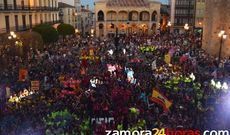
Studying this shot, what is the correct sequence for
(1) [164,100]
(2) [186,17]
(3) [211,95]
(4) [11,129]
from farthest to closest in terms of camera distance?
(2) [186,17] → (3) [211,95] → (1) [164,100] → (4) [11,129]

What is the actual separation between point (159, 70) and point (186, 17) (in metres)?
43.7

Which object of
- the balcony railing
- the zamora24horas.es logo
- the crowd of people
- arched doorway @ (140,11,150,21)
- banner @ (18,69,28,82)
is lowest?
the zamora24horas.es logo

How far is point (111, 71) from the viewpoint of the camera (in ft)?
80.6

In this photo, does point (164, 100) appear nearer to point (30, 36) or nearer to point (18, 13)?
point (30, 36)

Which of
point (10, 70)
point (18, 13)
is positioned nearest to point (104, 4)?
point (18, 13)

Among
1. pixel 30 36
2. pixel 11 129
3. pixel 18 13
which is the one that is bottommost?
pixel 11 129

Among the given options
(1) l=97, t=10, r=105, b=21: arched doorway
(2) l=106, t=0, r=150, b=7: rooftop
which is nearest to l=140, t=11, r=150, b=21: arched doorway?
(2) l=106, t=0, r=150, b=7: rooftop

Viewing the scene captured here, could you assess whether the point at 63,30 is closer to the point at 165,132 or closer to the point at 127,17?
the point at 127,17

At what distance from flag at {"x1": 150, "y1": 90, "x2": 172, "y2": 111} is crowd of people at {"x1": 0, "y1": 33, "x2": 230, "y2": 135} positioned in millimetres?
282

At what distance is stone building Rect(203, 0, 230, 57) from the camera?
33062 millimetres

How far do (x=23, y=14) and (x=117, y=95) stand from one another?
2551 cm

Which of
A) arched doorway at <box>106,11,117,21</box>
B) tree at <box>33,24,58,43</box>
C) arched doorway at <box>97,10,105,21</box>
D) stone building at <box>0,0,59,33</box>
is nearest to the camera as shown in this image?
stone building at <box>0,0,59,33</box>

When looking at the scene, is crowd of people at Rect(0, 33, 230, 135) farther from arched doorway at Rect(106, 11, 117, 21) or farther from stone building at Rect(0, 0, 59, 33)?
arched doorway at Rect(106, 11, 117, 21)

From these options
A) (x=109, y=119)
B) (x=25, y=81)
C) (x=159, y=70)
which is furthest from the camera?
(x=159, y=70)
